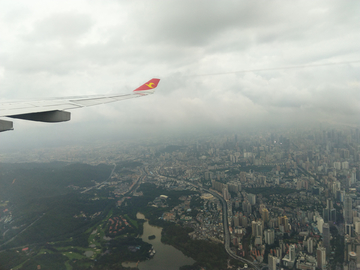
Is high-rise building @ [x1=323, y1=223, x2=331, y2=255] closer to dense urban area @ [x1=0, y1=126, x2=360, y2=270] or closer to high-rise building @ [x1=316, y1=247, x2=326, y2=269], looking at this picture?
dense urban area @ [x1=0, y1=126, x2=360, y2=270]

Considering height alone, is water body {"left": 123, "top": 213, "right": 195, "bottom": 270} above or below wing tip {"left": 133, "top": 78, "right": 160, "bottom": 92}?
below

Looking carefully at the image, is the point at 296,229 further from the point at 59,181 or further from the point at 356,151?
the point at 59,181

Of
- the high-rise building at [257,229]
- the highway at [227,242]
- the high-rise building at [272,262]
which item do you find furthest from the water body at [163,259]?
the high-rise building at [257,229]

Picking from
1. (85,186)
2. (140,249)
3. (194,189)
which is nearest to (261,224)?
(140,249)

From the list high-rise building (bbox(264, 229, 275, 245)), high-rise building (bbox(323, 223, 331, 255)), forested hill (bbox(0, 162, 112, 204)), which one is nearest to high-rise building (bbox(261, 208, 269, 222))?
high-rise building (bbox(264, 229, 275, 245))

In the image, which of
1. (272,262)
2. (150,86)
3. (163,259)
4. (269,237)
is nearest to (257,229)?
(269,237)

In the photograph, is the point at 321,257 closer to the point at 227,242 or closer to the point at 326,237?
the point at 326,237
